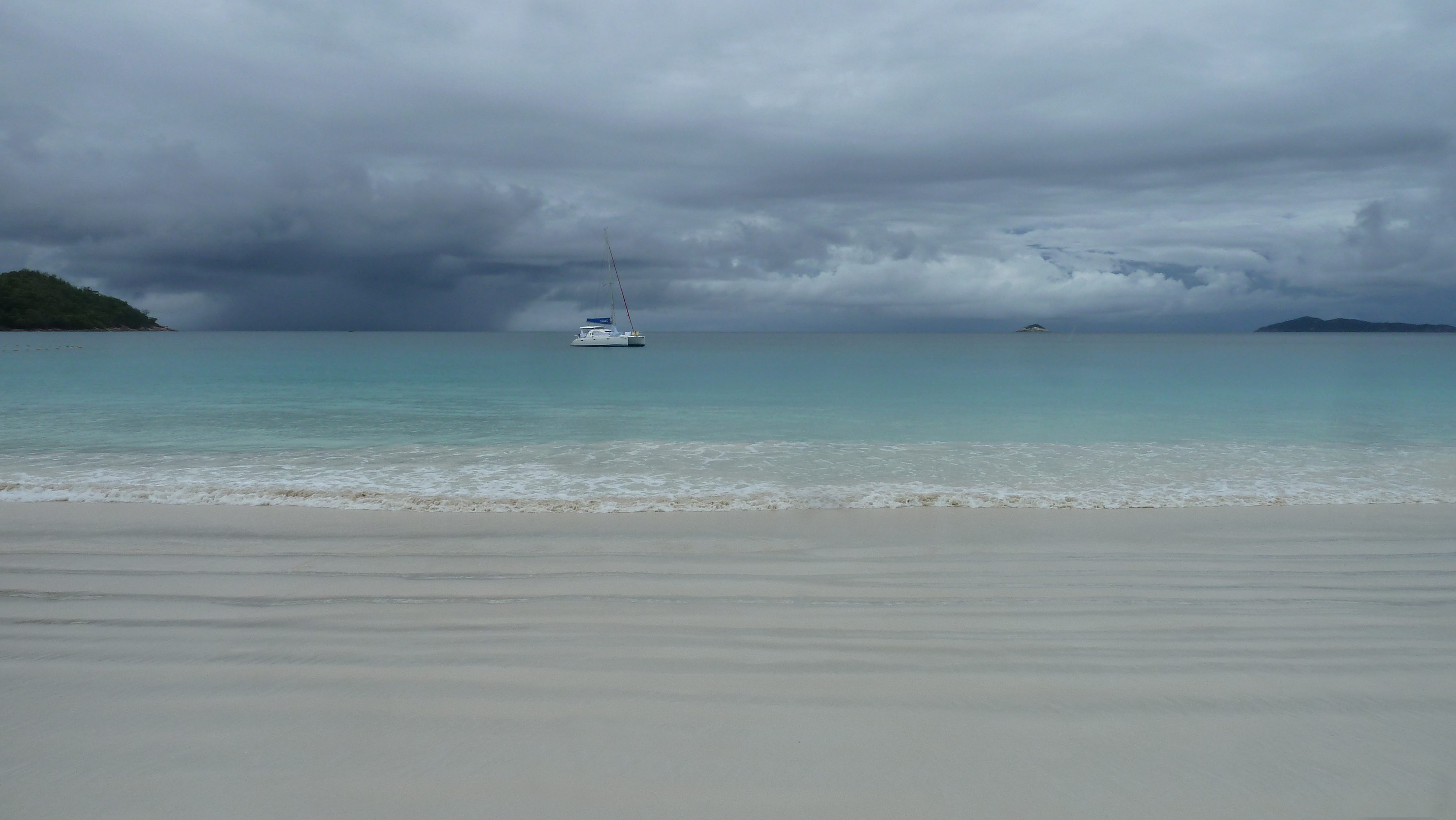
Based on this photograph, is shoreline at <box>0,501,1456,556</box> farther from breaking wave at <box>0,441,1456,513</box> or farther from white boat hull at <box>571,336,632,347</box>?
white boat hull at <box>571,336,632,347</box>

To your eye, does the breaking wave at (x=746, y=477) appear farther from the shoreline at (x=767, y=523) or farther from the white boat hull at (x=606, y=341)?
the white boat hull at (x=606, y=341)

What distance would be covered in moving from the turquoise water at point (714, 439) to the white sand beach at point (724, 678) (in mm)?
3250

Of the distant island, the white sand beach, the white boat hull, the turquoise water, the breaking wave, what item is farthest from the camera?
the distant island

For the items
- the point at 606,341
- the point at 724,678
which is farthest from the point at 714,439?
the point at 606,341

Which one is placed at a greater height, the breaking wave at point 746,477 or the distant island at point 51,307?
the distant island at point 51,307

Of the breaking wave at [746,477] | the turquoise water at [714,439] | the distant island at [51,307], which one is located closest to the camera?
the breaking wave at [746,477]

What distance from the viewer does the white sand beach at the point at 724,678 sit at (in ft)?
12.6

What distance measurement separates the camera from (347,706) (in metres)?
4.65

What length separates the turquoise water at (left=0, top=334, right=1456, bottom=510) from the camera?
11.7 meters

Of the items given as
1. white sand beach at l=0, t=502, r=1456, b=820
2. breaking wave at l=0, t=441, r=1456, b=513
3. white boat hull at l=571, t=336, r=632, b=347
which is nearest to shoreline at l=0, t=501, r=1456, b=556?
breaking wave at l=0, t=441, r=1456, b=513

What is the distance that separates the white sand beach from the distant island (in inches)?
8622

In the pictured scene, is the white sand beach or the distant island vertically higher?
the distant island

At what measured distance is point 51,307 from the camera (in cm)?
17238

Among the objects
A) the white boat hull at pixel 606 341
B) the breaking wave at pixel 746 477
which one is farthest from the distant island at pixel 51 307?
the breaking wave at pixel 746 477
